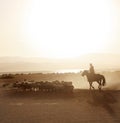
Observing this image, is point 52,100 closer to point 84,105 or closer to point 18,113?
point 84,105

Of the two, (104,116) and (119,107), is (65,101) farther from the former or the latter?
(104,116)

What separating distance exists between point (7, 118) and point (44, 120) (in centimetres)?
289

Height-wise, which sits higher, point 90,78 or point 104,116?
point 90,78

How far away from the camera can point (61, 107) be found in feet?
79.7

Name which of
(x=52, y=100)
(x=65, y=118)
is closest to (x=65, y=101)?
(x=52, y=100)

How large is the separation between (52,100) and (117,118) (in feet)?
30.9

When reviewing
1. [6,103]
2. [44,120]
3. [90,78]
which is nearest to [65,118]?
[44,120]

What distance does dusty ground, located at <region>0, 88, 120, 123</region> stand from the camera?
19.9m

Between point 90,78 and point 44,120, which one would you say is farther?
point 90,78

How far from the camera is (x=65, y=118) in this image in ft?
66.0

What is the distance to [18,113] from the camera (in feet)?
72.8

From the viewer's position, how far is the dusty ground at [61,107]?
19922 mm

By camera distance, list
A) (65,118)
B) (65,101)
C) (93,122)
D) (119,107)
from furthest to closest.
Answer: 1. (65,101)
2. (119,107)
3. (65,118)
4. (93,122)

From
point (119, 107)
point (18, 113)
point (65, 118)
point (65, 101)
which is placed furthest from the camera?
point (65, 101)
